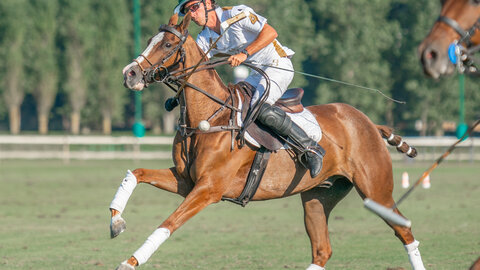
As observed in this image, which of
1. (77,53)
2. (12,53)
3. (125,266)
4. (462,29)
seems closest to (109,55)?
(77,53)

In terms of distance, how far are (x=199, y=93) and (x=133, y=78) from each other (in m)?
0.80

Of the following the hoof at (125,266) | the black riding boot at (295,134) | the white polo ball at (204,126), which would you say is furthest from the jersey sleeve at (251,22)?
the hoof at (125,266)

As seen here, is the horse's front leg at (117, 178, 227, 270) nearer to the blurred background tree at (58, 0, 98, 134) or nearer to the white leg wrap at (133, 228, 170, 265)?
the white leg wrap at (133, 228, 170, 265)

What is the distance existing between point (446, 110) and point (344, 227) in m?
37.1

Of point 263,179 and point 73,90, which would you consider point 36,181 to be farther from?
point 73,90

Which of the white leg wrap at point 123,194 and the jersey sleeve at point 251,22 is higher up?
the jersey sleeve at point 251,22

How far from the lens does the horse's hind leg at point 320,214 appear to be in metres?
8.85

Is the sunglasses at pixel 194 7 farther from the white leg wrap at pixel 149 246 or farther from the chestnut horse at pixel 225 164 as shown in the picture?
the white leg wrap at pixel 149 246

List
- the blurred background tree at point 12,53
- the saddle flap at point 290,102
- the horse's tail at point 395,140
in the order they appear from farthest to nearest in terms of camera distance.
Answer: the blurred background tree at point 12,53 → the horse's tail at point 395,140 → the saddle flap at point 290,102

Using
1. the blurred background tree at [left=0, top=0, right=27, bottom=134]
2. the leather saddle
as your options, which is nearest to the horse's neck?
the leather saddle

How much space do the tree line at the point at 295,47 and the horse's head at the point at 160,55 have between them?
41.2 m

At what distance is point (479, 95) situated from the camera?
49.7 meters

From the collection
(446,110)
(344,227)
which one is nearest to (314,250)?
(344,227)

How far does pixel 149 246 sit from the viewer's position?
6965mm
